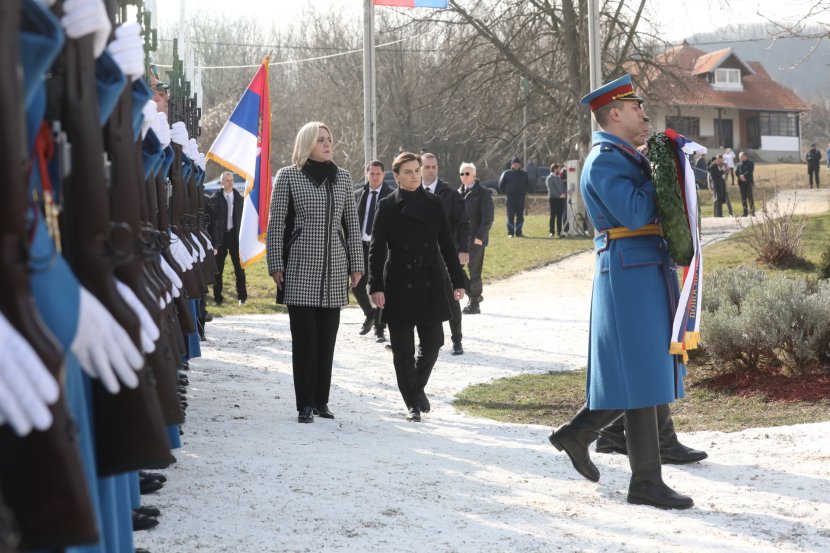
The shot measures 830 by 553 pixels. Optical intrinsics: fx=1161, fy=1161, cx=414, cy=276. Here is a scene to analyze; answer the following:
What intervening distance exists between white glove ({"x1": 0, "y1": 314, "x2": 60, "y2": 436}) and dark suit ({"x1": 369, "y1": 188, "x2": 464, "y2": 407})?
229 inches

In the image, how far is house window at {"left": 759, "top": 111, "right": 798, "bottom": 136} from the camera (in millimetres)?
74062

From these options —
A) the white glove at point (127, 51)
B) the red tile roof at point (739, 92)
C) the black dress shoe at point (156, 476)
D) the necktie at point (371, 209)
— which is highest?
the red tile roof at point (739, 92)

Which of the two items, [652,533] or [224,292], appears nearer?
[652,533]

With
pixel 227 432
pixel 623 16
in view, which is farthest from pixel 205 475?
pixel 623 16

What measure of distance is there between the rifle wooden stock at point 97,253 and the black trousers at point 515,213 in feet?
86.5

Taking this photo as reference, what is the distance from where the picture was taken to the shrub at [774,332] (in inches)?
365

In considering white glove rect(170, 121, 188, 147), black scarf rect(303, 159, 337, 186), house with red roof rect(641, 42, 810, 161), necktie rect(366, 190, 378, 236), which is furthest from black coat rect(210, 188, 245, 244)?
house with red roof rect(641, 42, 810, 161)

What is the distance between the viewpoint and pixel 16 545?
7.33 feet

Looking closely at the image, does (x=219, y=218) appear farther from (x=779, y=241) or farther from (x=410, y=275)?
(x=410, y=275)

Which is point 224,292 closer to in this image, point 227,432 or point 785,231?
point 785,231

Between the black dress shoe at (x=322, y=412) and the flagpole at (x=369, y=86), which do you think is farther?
the flagpole at (x=369, y=86)

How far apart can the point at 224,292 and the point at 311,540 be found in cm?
Result: 1406

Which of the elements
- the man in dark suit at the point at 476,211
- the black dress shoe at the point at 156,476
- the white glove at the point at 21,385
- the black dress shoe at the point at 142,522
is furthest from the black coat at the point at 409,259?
the white glove at the point at 21,385

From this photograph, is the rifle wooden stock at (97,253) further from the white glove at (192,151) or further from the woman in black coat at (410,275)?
the woman in black coat at (410,275)
